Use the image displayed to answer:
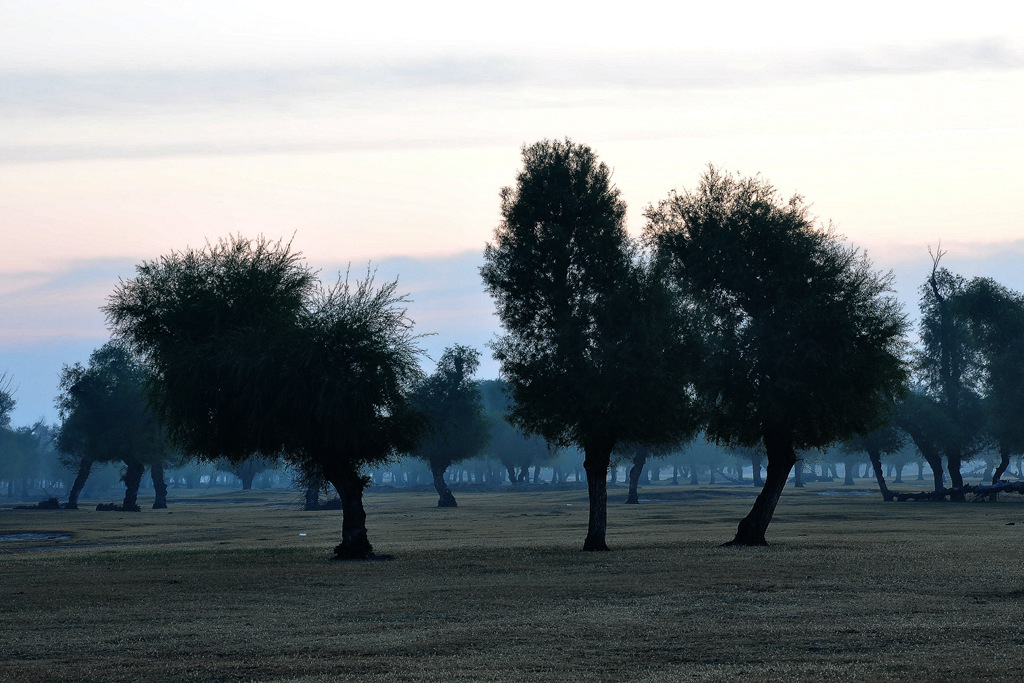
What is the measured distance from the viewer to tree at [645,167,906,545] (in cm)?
4041

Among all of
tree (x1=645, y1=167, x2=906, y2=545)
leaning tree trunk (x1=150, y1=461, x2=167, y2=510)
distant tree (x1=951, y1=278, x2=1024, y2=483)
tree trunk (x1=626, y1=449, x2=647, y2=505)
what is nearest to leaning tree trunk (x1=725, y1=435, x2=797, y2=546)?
tree (x1=645, y1=167, x2=906, y2=545)

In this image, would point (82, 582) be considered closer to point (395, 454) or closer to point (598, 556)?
point (395, 454)

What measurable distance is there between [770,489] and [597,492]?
7.34 m

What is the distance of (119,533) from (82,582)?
38.0 meters

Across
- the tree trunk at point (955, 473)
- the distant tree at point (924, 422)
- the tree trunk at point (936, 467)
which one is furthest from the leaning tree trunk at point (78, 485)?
the tree trunk at point (955, 473)

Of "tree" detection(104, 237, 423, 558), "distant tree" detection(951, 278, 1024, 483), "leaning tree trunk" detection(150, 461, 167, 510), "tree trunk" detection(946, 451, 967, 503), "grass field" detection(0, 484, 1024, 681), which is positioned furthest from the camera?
"leaning tree trunk" detection(150, 461, 167, 510)

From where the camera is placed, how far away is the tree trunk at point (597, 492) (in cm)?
4044

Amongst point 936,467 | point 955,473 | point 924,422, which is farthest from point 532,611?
point 936,467

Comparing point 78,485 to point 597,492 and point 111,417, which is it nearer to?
point 111,417

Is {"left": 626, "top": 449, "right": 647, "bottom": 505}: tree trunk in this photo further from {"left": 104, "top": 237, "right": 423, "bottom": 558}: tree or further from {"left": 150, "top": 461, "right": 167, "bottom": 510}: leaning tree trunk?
{"left": 104, "top": 237, "right": 423, "bottom": 558}: tree

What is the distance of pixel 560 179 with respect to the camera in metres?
41.4

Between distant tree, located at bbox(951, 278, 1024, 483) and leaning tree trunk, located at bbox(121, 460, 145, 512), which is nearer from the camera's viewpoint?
distant tree, located at bbox(951, 278, 1024, 483)

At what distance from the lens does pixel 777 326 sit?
40.8 metres

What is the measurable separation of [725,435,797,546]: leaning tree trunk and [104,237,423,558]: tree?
546 inches
